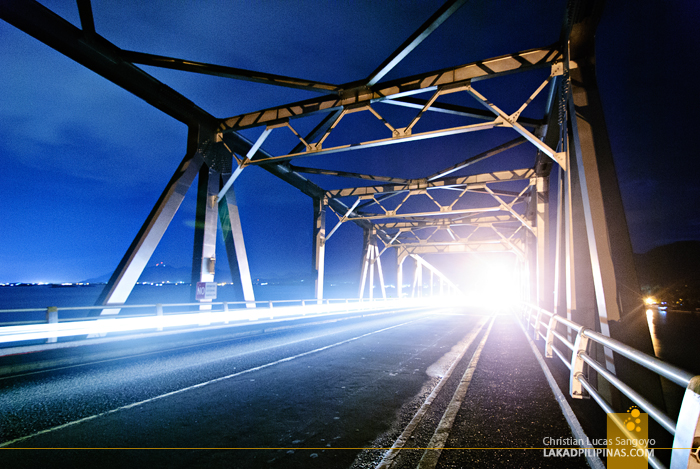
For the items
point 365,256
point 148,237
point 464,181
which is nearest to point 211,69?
point 148,237

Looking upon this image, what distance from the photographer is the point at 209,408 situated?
4.09 meters

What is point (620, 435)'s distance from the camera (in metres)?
2.95

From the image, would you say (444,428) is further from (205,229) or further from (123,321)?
(205,229)

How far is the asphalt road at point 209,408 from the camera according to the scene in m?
2.94

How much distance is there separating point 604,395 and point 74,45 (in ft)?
43.2

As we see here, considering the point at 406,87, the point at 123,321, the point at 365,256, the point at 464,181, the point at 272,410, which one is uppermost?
the point at 406,87

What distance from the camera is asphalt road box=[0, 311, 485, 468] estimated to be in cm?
294

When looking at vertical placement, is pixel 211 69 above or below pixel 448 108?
above

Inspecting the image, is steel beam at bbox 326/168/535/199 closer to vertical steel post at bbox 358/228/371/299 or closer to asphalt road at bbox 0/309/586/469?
vertical steel post at bbox 358/228/371/299

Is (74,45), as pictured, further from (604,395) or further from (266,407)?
(604,395)

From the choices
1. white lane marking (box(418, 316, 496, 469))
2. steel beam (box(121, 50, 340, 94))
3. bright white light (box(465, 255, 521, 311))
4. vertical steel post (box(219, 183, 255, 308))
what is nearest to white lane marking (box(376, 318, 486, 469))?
white lane marking (box(418, 316, 496, 469))

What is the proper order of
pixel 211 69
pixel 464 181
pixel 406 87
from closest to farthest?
1. pixel 211 69
2. pixel 406 87
3. pixel 464 181

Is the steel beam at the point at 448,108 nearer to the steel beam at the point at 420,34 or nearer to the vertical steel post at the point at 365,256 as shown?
the steel beam at the point at 420,34

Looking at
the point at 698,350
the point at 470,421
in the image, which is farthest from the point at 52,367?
the point at 698,350
